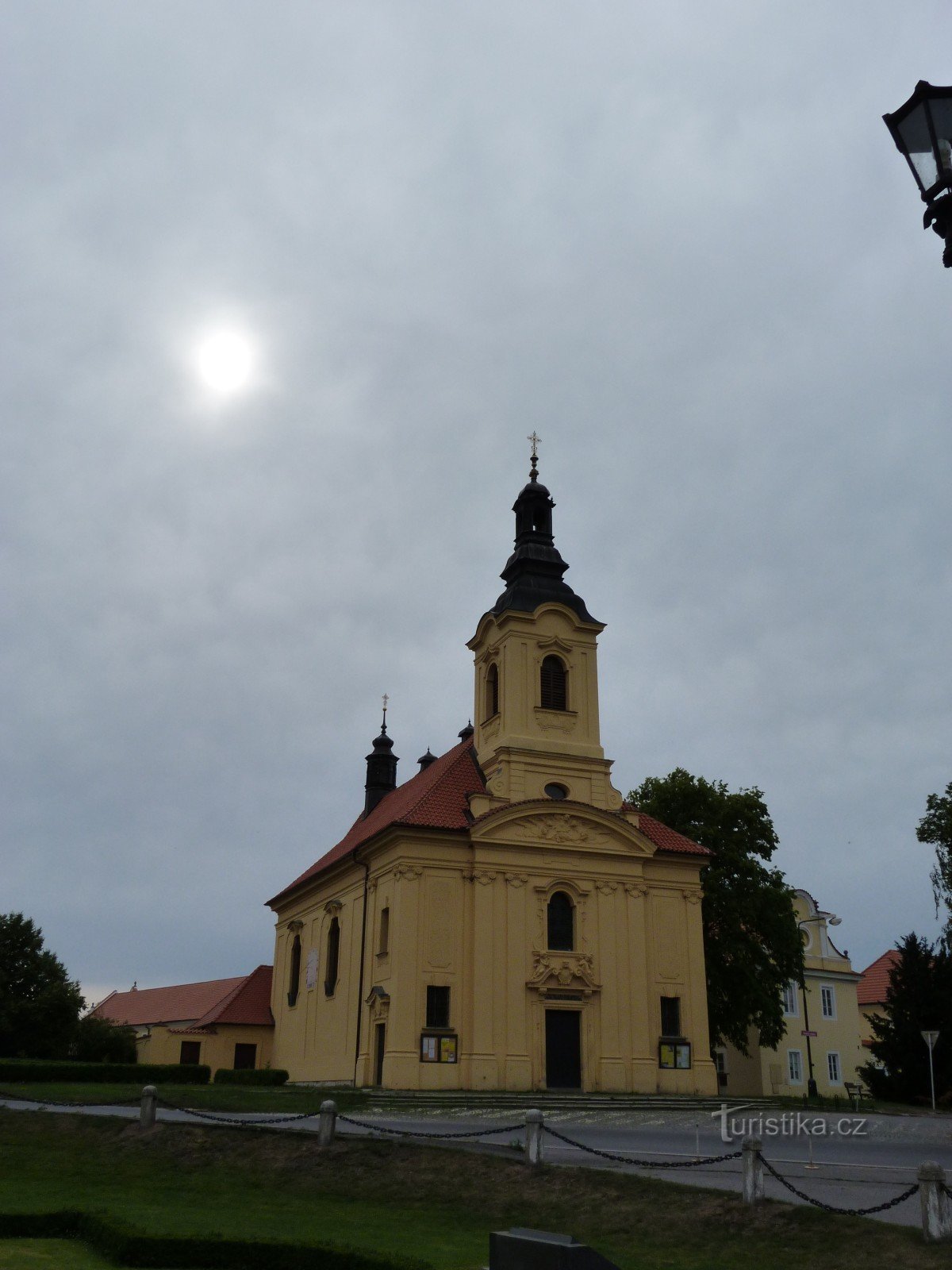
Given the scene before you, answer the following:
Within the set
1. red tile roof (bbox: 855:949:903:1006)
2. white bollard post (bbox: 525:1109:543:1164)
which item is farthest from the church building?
red tile roof (bbox: 855:949:903:1006)

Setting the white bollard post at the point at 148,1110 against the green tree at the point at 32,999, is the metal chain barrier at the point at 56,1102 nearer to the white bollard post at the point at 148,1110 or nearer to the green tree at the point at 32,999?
the white bollard post at the point at 148,1110

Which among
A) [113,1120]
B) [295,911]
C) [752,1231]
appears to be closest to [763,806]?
[295,911]

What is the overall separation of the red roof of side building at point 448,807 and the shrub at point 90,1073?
9.42 meters

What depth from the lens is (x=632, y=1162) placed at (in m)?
17.0

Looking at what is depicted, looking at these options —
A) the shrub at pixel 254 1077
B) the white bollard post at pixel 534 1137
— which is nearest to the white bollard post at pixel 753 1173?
the white bollard post at pixel 534 1137

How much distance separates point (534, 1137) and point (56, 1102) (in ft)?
44.5

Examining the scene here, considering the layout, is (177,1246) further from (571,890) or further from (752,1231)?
(571,890)

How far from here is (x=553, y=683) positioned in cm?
4341

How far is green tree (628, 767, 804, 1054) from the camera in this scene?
44.3m

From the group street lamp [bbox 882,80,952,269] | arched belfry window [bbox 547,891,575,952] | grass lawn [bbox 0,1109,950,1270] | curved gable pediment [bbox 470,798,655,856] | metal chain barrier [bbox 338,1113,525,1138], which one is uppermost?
curved gable pediment [bbox 470,798,655,856]

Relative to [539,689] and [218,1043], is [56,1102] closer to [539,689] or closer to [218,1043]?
[539,689]

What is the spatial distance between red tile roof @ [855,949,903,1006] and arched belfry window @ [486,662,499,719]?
3326 centimetres

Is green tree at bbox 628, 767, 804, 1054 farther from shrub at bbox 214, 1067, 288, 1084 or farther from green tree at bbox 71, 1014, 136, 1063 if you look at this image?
green tree at bbox 71, 1014, 136, 1063

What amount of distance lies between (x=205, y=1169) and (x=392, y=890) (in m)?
18.9
